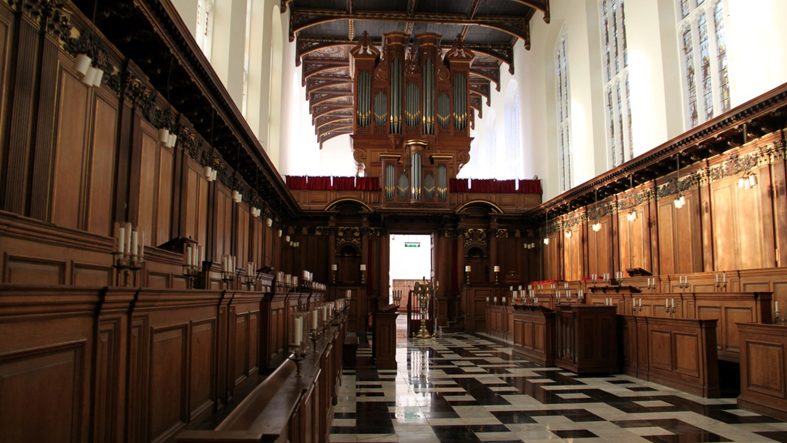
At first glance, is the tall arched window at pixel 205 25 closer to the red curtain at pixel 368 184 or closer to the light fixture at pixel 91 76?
the light fixture at pixel 91 76

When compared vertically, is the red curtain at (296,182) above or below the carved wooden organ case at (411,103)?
below

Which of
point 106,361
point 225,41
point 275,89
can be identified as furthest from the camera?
point 275,89

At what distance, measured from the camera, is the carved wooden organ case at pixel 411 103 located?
23.1m

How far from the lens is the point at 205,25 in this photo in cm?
1249

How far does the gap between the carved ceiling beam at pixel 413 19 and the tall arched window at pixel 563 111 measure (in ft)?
8.98

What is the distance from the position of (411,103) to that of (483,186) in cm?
492

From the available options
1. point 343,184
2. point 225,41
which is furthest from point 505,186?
point 225,41

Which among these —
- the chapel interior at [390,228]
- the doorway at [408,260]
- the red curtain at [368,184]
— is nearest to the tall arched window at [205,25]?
the chapel interior at [390,228]

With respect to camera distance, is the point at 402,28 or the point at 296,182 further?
the point at 402,28

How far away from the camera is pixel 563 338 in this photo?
1008 centimetres

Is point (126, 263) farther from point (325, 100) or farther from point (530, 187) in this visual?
point (325, 100)

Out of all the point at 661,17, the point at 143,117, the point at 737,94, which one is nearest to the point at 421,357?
the point at 143,117

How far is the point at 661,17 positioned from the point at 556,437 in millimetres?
12134

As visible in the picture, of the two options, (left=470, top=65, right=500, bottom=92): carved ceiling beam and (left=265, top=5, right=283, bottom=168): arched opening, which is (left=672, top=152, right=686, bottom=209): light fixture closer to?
(left=265, top=5, right=283, bottom=168): arched opening
